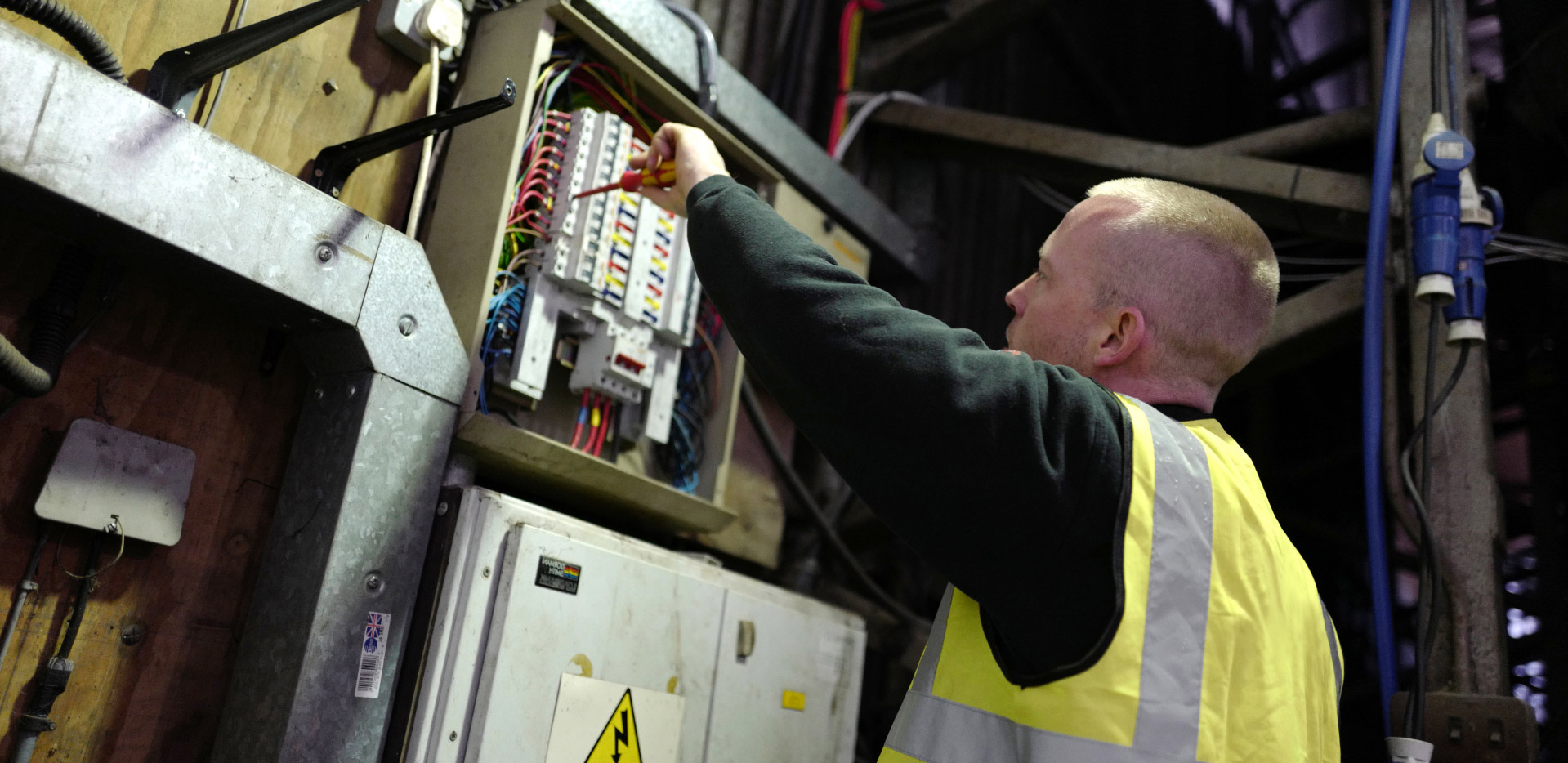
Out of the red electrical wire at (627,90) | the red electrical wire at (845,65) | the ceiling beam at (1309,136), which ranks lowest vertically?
the red electrical wire at (627,90)

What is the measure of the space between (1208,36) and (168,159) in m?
4.37

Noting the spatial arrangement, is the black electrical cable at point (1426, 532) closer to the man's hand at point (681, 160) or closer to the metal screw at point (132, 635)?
the man's hand at point (681, 160)

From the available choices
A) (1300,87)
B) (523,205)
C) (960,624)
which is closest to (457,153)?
(523,205)

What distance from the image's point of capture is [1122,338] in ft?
3.37

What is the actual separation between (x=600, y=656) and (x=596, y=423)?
43 cm

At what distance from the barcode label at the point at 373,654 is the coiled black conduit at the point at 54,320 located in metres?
0.44

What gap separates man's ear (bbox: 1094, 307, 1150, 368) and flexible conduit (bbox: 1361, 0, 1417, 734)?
984mm

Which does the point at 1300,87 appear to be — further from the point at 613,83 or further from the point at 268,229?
the point at 268,229

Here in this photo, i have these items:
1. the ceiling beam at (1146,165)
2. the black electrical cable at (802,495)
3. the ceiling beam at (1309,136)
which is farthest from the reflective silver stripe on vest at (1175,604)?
the ceiling beam at (1309,136)

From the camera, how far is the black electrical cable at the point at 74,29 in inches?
44.3

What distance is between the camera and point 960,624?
919mm

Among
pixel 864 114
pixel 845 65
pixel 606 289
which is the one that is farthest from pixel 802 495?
pixel 845 65

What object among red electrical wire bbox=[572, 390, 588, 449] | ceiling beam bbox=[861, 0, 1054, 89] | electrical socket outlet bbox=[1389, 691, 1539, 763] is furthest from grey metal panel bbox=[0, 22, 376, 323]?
ceiling beam bbox=[861, 0, 1054, 89]

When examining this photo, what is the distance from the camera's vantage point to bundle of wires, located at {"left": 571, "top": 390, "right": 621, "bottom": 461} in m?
1.77
